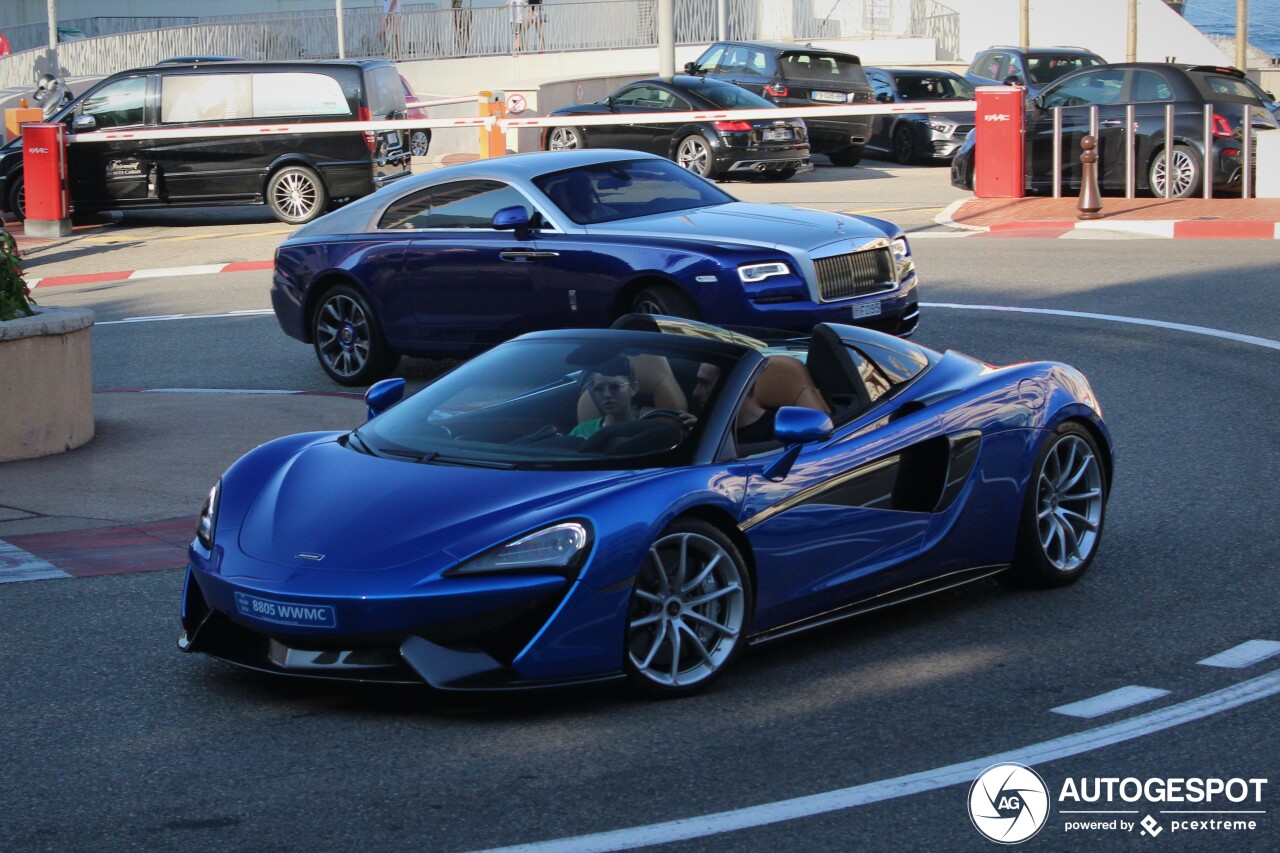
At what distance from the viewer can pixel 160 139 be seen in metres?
22.5

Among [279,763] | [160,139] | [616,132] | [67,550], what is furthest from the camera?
[616,132]

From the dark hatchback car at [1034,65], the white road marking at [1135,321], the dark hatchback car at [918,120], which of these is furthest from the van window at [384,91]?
the dark hatchback car at [1034,65]

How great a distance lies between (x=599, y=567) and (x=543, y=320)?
666 cm

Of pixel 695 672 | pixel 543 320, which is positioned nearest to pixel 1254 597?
pixel 695 672

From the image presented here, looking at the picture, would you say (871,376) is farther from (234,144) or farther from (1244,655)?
(234,144)

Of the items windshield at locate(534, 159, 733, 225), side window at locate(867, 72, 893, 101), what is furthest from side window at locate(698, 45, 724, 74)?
windshield at locate(534, 159, 733, 225)

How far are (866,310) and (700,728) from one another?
627cm

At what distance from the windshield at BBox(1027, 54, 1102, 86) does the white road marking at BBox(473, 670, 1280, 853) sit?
89.5ft

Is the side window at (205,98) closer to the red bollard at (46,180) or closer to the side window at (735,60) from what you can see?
the red bollard at (46,180)

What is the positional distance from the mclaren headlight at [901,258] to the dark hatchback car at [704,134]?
12.6 metres

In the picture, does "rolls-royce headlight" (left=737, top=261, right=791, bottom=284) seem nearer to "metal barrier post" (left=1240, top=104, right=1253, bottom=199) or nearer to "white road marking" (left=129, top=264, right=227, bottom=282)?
"white road marking" (left=129, top=264, right=227, bottom=282)

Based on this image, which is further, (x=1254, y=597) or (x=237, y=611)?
(x=1254, y=597)

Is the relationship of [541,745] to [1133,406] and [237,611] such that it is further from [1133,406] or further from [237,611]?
[1133,406]

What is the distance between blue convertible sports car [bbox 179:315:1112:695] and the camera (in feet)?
17.5
